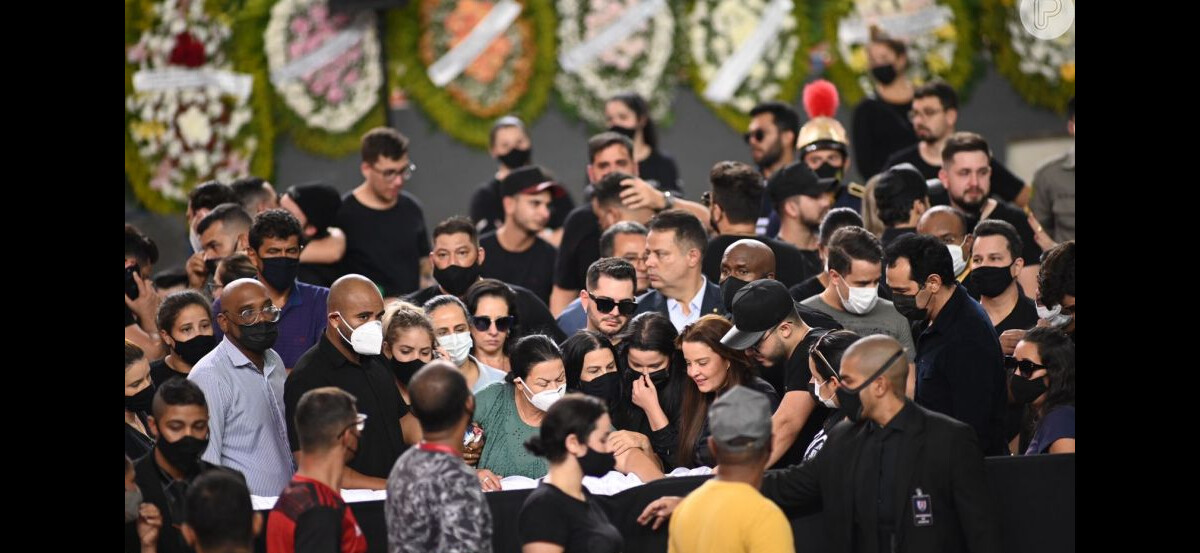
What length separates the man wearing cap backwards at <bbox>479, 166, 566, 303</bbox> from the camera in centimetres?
912

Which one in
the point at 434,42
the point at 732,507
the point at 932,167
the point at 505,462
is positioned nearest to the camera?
the point at 732,507

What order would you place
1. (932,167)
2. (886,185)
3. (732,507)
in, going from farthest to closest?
(932,167)
(886,185)
(732,507)

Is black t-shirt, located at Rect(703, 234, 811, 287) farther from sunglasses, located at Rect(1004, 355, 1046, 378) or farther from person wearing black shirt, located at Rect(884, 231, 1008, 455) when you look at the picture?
sunglasses, located at Rect(1004, 355, 1046, 378)

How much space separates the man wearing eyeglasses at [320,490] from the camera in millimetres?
5602

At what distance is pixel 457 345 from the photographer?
23.9 feet

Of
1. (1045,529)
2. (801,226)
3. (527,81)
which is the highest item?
(527,81)

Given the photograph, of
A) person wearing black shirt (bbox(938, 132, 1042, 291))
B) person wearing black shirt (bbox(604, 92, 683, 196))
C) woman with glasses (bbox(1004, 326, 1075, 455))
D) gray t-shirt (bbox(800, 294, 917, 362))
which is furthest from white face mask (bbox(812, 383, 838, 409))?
person wearing black shirt (bbox(604, 92, 683, 196))

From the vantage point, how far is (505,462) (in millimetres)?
6770

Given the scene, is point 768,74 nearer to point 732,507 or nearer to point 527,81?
point 527,81

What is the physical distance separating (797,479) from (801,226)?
297cm

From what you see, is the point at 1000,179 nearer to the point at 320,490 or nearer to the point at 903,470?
the point at 903,470

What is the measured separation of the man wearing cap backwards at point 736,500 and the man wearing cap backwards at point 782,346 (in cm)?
101

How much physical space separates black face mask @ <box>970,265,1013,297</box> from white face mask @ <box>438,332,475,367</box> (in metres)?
2.39

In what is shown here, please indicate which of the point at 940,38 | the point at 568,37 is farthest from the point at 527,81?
the point at 940,38
